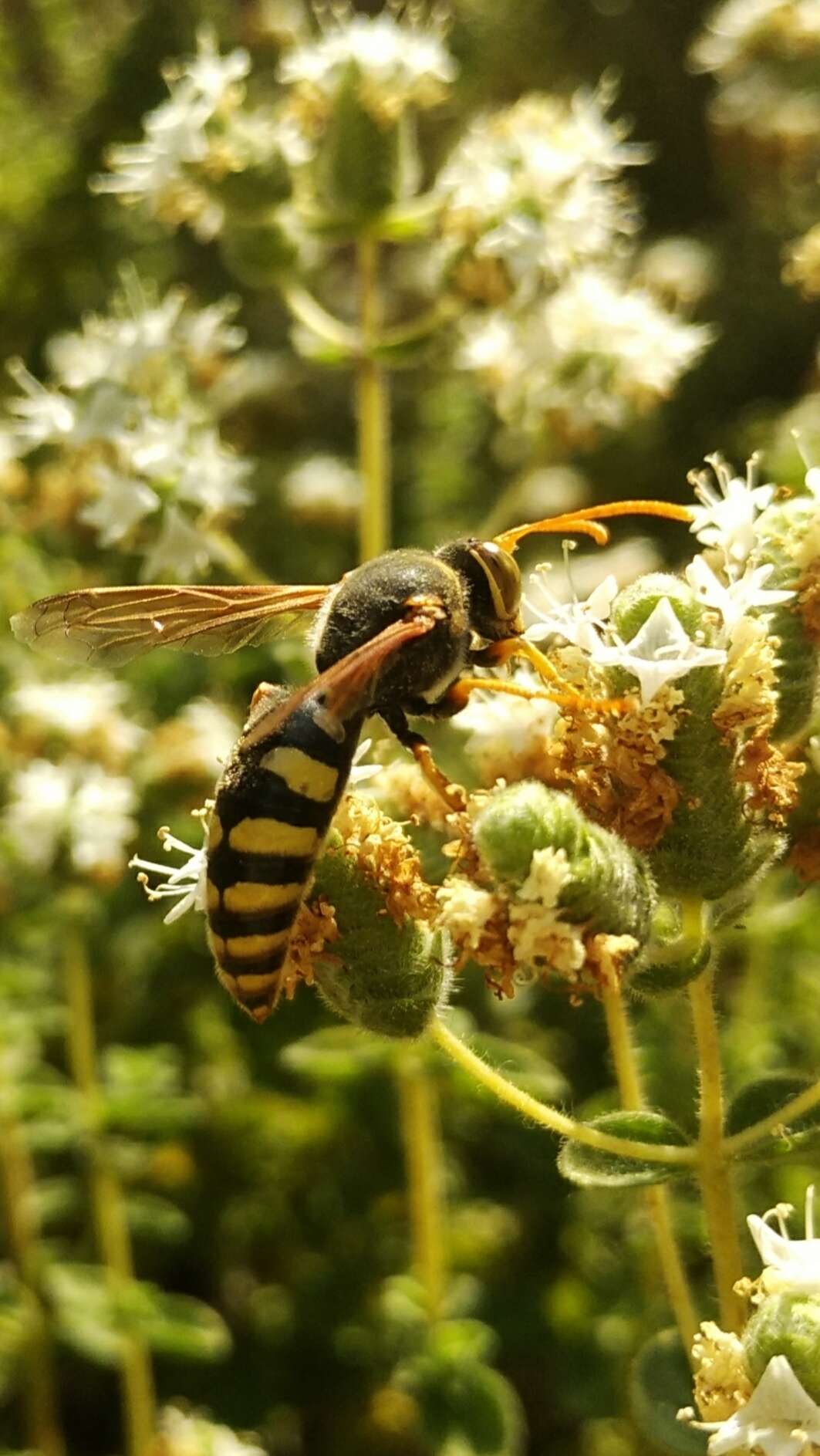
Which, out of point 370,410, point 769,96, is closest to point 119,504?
point 370,410

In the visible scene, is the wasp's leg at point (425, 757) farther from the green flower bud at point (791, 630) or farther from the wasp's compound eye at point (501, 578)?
the green flower bud at point (791, 630)

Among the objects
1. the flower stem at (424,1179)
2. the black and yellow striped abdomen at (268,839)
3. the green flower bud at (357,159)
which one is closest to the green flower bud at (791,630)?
the black and yellow striped abdomen at (268,839)

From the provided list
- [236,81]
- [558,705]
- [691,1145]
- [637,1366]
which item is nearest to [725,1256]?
[691,1145]

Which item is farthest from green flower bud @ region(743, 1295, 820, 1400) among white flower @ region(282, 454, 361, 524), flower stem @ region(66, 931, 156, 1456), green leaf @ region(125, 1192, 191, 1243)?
white flower @ region(282, 454, 361, 524)

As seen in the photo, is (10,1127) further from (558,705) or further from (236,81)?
(236,81)

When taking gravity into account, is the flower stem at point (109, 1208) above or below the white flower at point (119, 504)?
below

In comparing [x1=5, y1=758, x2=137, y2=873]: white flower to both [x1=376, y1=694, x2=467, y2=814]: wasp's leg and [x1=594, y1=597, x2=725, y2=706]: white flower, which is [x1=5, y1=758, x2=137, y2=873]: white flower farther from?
[x1=594, y1=597, x2=725, y2=706]: white flower
